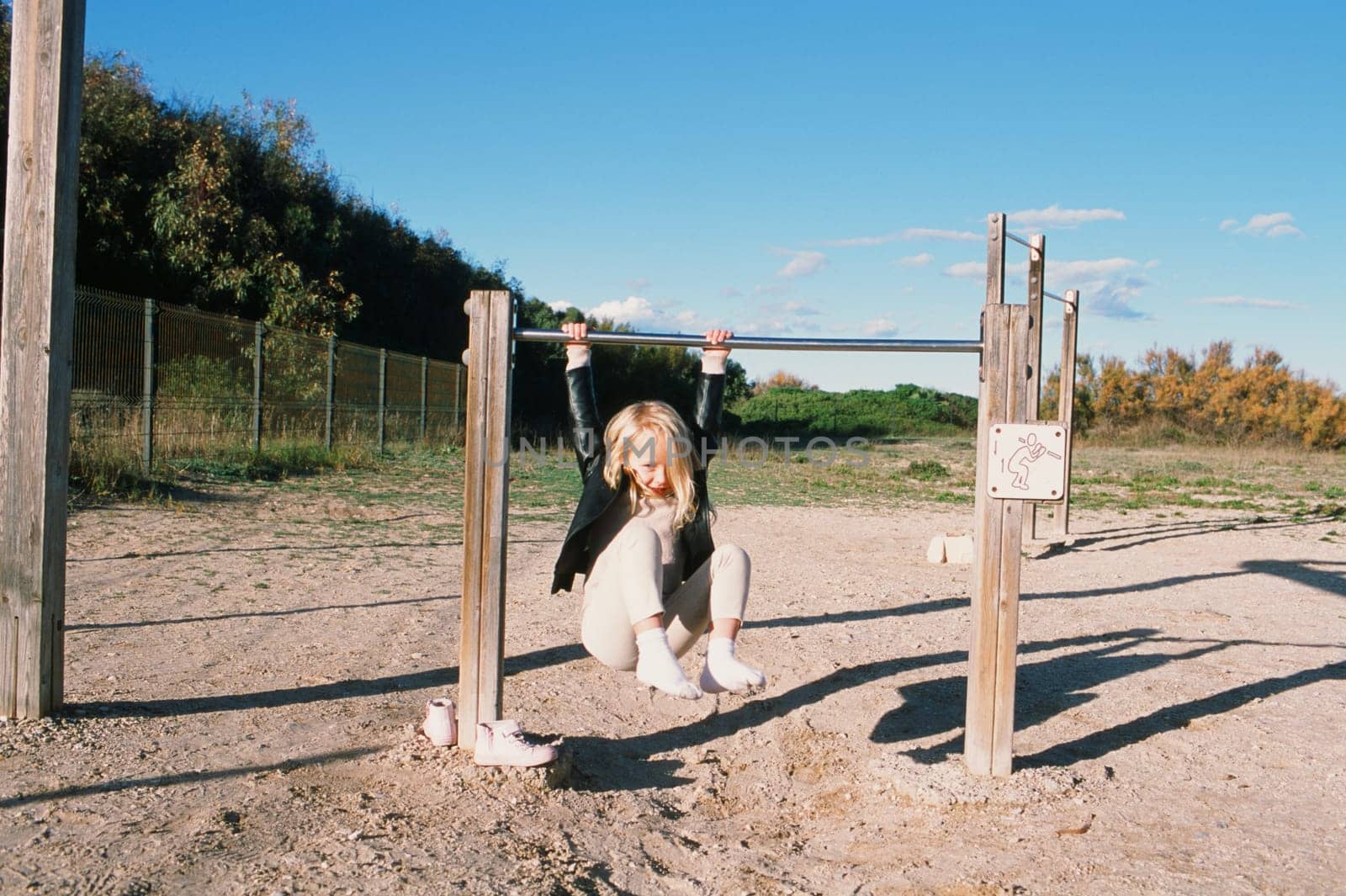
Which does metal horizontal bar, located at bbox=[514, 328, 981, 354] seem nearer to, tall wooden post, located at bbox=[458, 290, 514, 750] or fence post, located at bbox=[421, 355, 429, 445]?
tall wooden post, located at bbox=[458, 290, 514, 750]

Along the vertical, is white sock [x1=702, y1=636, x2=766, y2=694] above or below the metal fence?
below

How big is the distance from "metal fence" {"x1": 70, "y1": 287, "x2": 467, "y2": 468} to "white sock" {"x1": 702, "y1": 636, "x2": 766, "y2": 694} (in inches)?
241

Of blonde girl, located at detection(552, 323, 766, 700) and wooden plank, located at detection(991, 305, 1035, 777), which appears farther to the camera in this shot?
wooden plank, located at detection(991, 305, 1035, 777)

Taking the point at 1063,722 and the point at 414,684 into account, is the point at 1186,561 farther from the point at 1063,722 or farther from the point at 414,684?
the point at 414,684

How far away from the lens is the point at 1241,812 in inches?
148

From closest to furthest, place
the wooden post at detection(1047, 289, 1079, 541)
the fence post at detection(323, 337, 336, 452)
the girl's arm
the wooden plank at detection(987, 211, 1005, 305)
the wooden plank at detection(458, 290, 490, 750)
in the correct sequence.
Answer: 1. the wooden plank at detection(458, 290, 490, 750)
2. the girl's arm
3. the wooden plank at detection(987, 211, 1005, 305)
4. the wooden post at detection(1047, 289, 1079, 541)
5. the fence post at detection(323, 337, 336, 452)

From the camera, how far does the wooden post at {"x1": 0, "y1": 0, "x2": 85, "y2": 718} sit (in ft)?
12.7

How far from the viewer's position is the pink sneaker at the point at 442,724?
3879 millimetres

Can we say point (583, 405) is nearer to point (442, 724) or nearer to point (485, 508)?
point (485, 508)

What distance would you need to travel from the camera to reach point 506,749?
3.70m

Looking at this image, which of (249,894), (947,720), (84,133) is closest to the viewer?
(249,894)

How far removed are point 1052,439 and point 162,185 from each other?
16.9 metres

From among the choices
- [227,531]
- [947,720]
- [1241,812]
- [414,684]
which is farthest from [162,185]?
[1241,812]

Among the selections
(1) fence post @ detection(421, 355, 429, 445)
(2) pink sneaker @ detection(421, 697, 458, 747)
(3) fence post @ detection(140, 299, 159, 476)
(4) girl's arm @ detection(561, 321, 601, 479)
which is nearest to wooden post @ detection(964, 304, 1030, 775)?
(4) girl's arm @ detection(561, 321, 601, 479)
